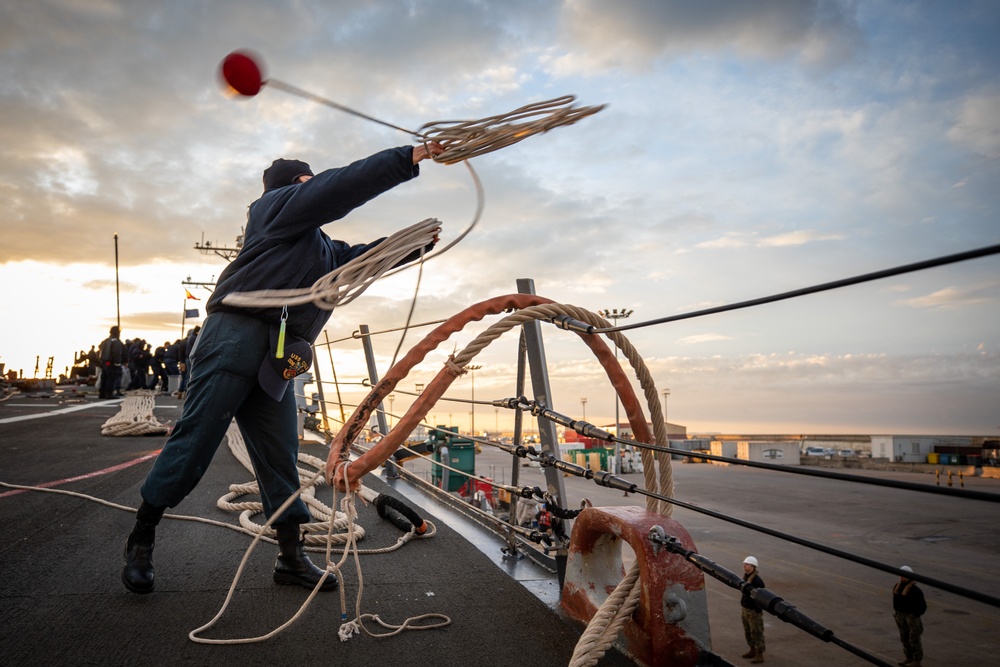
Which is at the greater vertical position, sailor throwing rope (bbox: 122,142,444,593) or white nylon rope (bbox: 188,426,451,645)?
sailor throwing rope (bbox: 122,142,444,593)

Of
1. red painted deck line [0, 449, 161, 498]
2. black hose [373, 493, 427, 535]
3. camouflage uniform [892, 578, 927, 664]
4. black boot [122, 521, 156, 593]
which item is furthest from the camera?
camouflage uniform [892, 578, 927, 664]

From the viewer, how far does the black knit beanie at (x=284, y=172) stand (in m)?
1.83

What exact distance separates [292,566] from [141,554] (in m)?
0.40

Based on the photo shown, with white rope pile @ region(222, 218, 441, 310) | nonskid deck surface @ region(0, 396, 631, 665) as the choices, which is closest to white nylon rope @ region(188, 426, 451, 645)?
nonskid deck surface @ region(0, 396, 631, 665)

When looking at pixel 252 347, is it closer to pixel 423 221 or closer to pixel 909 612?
pixel 423 221

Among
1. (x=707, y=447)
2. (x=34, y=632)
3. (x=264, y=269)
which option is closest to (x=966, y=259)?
(x=264, y=269)

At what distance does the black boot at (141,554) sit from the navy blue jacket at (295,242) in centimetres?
60

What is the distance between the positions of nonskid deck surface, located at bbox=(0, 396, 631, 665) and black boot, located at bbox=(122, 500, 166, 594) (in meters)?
0.04

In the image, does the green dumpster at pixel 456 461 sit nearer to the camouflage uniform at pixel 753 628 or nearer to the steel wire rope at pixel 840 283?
the camouflage uniform at pixel 753 628

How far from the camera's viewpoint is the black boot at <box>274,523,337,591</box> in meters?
1.76

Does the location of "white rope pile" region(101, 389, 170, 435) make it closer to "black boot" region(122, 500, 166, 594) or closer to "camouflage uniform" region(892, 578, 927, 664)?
"black boot" region(122, 500, 166, 594)

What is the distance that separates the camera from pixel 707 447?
55.8m

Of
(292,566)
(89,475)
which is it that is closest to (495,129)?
(292,566)

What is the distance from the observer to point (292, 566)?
1.77 meters
